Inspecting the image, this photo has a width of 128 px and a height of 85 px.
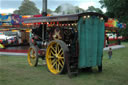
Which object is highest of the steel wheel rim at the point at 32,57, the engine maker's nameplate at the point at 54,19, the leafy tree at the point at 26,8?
the leafy tree at the point at 26,8

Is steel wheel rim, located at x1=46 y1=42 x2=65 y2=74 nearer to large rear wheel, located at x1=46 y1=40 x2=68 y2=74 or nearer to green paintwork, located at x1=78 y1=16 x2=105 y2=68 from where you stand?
large rear wheel, located at x1=46 y1=40 x2=68 y2=74

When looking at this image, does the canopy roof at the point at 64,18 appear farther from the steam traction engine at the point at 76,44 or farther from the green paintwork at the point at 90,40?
the green paintwork at the point at 90,40

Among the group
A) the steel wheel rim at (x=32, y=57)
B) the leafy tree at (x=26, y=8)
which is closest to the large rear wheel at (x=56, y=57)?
the steel wheel rim at (x=32, y=57)

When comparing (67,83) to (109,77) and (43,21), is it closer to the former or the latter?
(109,77)

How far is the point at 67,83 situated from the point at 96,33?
9.09 feet

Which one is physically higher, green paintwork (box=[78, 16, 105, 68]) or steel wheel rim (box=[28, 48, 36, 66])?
green paintwork (box=[78, 16, 105, 68])

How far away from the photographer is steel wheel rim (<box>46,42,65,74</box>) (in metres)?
8.60

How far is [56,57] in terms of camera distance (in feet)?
28.7

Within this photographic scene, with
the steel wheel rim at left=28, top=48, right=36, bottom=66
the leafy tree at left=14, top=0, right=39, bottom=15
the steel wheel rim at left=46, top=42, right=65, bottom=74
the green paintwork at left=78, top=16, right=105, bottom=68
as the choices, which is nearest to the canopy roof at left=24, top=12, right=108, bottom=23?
the green paintwork at left=78, top=16, right=105, bottom=68

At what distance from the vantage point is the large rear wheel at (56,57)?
8.27 meters

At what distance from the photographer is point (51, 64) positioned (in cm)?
921

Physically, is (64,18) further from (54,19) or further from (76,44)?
(76,44)

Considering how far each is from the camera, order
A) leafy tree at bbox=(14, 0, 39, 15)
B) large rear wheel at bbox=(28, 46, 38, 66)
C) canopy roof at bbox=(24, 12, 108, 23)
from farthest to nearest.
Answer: leafy tree at bbox=(14, 0, 39, 15) < large rear wheel at bbox=(28, 46, 38, 66) < canopy roof at bbox=(24, 12, 108, 23)

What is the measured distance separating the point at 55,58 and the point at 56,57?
0.53 ft
